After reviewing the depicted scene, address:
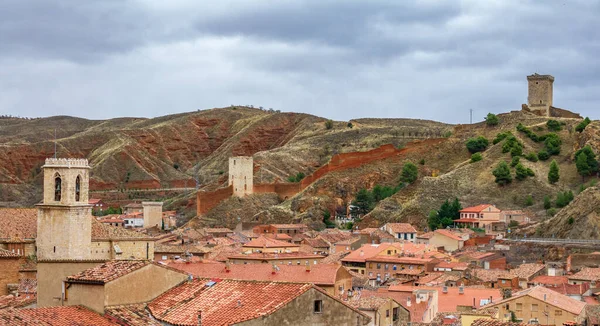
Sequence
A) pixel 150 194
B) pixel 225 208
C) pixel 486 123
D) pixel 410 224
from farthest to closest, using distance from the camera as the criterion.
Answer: pixel 150 194, pixel 486 123, pixel 225 208, pixel 410 224

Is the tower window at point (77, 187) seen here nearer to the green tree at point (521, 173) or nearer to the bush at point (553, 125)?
the green tree at point (521, 173)

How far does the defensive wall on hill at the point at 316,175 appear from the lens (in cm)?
11181

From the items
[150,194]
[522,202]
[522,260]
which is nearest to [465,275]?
[522,260]

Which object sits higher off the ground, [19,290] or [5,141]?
[5,141]

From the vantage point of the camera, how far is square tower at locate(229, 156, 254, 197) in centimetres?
11338

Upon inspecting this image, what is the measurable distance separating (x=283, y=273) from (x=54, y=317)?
78.6 feet

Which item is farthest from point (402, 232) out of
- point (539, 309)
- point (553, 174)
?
point (539, 309)

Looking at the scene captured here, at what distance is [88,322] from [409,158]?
9992 centimetres

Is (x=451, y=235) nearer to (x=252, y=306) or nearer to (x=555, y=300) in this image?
(x=555, y=300)

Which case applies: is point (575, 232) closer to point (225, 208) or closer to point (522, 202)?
point (522, 202)

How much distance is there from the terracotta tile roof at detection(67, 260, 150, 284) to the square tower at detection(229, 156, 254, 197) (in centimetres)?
9500

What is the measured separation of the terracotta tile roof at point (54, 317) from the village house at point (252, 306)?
3.19ft

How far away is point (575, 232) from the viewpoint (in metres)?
73.8

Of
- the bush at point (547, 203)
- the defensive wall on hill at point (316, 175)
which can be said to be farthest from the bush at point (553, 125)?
the bush at point (547, 203)
